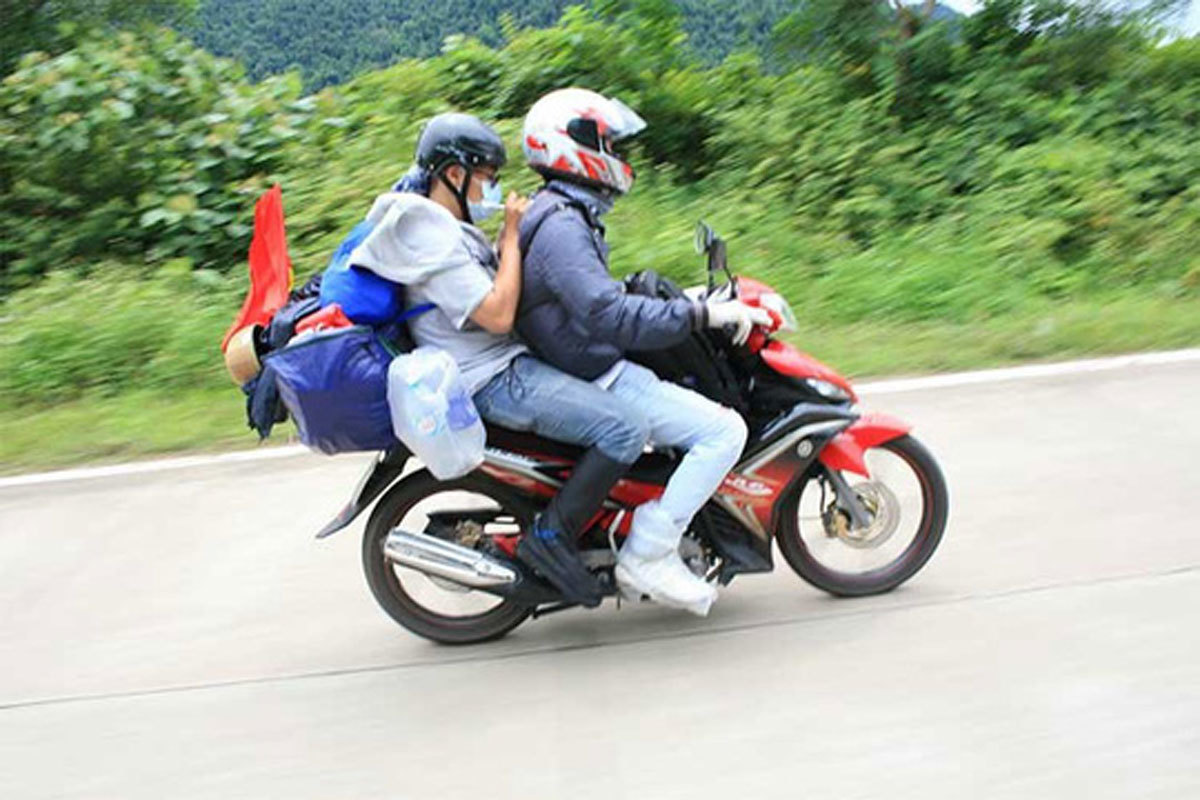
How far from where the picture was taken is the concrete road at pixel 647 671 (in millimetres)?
3549

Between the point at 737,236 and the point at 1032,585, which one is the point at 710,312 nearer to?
the point at 1032,585

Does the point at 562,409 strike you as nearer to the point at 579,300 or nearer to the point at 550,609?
the point at 579,300

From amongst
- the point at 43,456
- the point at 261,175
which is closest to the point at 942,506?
the point at 43,456

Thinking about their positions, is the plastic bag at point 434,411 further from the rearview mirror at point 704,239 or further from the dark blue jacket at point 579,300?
the rearview mirror at point 704,239

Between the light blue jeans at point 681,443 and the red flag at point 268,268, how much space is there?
101 cm

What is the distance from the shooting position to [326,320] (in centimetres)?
382

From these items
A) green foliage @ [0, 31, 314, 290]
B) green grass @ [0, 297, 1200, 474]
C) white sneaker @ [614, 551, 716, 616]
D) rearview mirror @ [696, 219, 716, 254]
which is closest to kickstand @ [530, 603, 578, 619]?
white sneaker @ [614, 551, 716, 616]

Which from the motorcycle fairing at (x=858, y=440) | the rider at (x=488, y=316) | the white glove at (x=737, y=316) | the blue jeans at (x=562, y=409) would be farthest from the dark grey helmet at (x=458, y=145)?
the motorcycle fairing at (x=858, y=440)

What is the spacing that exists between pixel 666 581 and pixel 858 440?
Answer: 0.73 meters

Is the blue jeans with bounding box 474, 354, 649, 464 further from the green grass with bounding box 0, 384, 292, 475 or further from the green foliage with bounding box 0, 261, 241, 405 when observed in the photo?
the green foliage with bounding box 0, 261, 241, 405

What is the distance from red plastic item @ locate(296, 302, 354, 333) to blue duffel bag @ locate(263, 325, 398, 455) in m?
0.04

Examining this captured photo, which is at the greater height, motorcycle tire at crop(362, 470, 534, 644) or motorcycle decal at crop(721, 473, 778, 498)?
motorcycle decal at crop(721, 473, 778, 498)

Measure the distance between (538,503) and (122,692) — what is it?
4.47ft

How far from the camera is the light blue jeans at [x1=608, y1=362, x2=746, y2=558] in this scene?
4008mm
